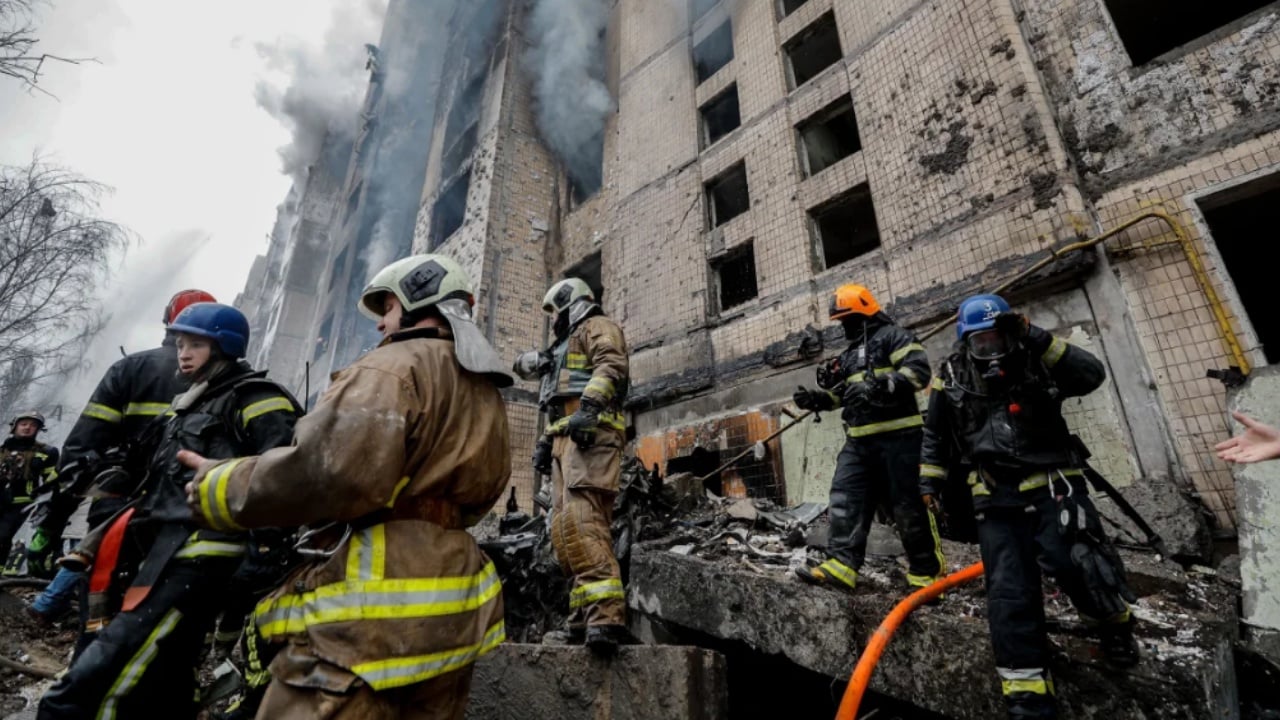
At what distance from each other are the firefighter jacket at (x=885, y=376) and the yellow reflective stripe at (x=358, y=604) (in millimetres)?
2881

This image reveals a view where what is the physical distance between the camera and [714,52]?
35.6 feet

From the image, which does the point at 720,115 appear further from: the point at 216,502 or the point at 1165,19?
the point at 216,502

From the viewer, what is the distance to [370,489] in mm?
1306

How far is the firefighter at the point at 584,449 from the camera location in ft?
8.48

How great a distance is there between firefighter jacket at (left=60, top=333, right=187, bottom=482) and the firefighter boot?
447 centimetres

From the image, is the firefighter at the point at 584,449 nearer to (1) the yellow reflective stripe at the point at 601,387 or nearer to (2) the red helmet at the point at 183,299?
(1) the yellow reflective stripe at the point at 601,387

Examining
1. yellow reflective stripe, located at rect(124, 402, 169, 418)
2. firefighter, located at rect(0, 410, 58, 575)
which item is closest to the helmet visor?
yellow reflective stripe, located at rect(124, 402, 169, 418)

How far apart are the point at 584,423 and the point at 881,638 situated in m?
1.79

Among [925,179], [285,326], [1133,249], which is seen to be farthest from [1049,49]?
[285,326]

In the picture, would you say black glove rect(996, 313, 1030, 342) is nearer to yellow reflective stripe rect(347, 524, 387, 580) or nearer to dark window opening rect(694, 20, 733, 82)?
yellow reflective stripe rect(347, 524, 387, 580)

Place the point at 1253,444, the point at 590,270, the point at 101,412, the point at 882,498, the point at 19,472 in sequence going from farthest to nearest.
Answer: the point at 590,270
the point at 19,472
the point at 882,498
the point at 101,412
the point at 1253,444

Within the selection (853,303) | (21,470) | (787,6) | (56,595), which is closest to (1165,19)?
(787,6)

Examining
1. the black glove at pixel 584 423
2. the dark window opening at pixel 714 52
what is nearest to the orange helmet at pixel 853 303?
the black glove at pixel 584 423

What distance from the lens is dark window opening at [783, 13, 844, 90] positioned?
880cm
